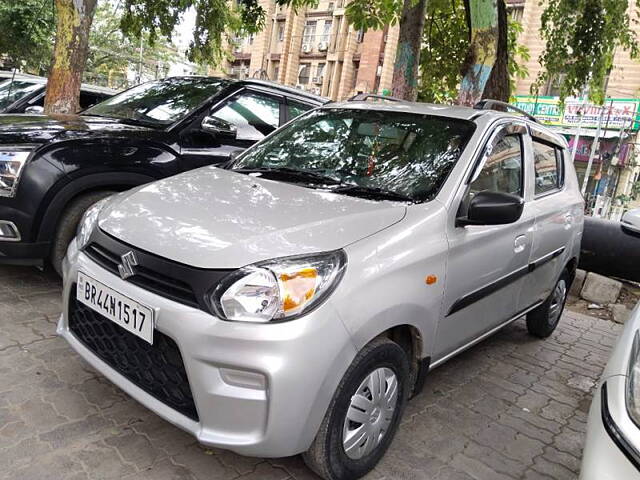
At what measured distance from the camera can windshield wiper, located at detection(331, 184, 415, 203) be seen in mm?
2709

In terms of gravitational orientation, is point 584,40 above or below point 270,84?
above

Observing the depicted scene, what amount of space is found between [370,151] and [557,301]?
246 cm

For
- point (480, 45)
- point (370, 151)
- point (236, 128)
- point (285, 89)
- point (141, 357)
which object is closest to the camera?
point (141, 357)

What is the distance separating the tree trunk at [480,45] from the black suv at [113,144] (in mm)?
2078

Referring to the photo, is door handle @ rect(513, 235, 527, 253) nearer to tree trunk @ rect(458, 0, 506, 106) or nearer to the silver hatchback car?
the silver hatchback car

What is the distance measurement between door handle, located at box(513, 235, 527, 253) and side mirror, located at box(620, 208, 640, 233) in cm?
54

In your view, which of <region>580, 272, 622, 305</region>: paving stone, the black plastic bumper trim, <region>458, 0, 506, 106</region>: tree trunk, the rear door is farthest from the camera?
<region>580, 272, 622, 305</region>: paving stone

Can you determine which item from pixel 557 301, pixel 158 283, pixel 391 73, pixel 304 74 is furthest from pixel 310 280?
pixel 304 74

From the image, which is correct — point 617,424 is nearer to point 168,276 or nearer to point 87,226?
point 168,276

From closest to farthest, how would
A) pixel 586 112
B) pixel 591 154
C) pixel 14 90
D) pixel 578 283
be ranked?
pixel 578 283
pixel 14 90
pixel 591 154
pixel 586 112

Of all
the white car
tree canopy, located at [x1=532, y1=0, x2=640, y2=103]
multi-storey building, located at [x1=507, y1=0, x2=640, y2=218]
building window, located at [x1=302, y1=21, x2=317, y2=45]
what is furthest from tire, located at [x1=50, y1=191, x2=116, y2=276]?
building window, located at [x1=302, y1=21, x2=317, y2=45]

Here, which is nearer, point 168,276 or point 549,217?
point 168,276

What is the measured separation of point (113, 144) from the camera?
399cm

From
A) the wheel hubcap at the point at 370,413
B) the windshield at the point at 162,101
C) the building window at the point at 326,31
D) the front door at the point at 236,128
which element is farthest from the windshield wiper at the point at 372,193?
the building window at the point at 326,31
